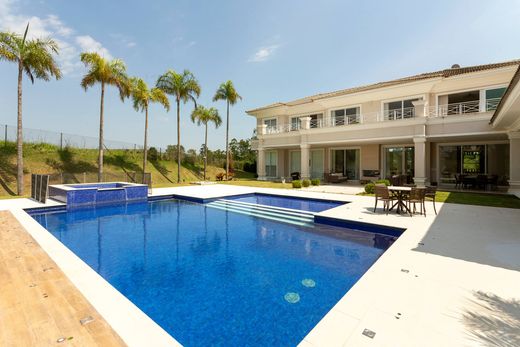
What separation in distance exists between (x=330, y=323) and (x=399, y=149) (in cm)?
1875

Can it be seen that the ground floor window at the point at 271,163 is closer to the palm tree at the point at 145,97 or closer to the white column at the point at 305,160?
the white column at the point at 305,160

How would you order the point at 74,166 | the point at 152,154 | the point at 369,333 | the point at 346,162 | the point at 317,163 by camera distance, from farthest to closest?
the point at 152,154 → the point at 317,163 → the point at 346,162 → the point at 74,166 → the point at 369,333

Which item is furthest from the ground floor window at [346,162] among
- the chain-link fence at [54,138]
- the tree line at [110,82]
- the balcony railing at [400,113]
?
the chain-link fence at [54,138]

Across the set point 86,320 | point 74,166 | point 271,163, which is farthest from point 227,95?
point 86,320

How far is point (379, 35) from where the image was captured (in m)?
14.5

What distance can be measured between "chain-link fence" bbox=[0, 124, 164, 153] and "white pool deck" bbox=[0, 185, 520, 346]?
59.1 ft

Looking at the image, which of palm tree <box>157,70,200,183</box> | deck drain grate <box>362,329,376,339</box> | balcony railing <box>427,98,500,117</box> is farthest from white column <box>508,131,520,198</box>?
palm tree <box>157,70,200,183</box>

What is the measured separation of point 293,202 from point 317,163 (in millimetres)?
10732

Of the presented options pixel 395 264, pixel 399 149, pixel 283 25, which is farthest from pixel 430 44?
pixel 395 264

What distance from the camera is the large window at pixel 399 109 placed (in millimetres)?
17164

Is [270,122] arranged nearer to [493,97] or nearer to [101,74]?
[101,74]

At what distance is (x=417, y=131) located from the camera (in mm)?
15039

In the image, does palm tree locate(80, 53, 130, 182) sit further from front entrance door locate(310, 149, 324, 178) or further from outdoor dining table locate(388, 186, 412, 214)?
outdoor dining table locate(388, 186, 412, 214)

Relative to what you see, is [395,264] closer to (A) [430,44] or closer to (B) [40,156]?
(A) [430,44]
